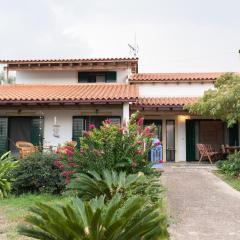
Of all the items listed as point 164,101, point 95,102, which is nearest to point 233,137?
point 164,101

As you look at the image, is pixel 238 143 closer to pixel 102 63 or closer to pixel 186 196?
pixel 102 63

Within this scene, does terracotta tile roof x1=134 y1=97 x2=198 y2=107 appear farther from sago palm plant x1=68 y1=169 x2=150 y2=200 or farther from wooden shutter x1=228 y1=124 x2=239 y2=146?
sago palm plant x1=68 y1=169 x2=150 y2=200

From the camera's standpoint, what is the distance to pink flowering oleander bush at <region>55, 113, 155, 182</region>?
7.70m

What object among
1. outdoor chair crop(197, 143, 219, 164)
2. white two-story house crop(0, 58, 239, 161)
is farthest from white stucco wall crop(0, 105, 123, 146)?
outdoor chair crop(197, 143, 219, 164)

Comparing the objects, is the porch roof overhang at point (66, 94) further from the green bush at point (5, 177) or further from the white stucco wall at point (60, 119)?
the green bush at point (5, 177)

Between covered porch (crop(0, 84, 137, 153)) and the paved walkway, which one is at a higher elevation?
covered porch (crop(0, 84, 137, 153))

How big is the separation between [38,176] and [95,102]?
5657 millimetres

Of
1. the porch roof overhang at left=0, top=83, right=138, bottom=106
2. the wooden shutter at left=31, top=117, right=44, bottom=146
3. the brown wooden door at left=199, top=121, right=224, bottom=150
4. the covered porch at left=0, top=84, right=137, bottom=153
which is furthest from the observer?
the brown wooden door at left=199, top=121, right=224, bottom=150

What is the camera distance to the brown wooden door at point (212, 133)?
18.4m

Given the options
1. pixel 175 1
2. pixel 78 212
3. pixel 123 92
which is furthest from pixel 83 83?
pixel 78 212

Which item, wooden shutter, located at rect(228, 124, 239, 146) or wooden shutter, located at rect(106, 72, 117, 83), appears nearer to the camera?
wooden shutter, located at rect(228, 124, 239, 146)

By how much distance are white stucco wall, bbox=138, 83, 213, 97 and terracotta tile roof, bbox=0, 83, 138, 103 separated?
3.17 ft

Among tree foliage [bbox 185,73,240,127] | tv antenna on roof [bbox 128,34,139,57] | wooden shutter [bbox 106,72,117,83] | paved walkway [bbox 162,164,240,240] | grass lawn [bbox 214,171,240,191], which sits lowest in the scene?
paved walkway [bbox 162,164,240,240]

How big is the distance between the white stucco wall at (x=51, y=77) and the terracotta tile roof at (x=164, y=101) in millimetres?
1947
